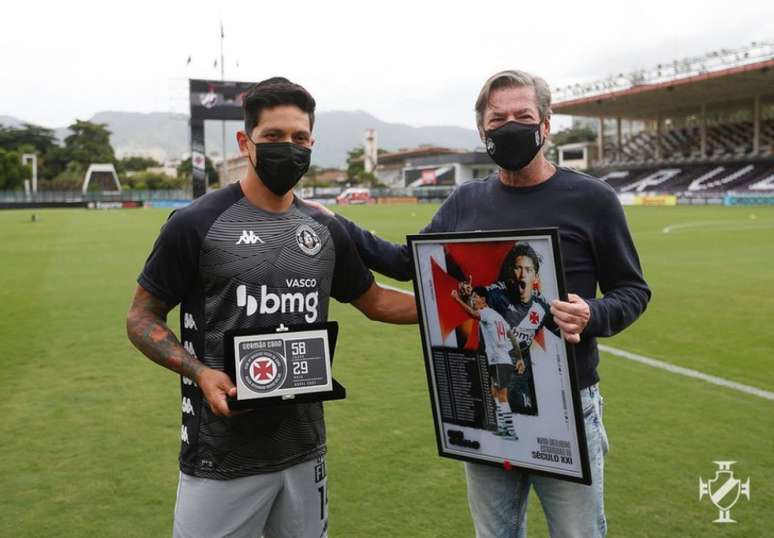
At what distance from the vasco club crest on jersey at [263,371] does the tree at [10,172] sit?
93310 millimetres

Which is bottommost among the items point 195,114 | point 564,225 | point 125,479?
point 125,479

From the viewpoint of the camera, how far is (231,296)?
2.62m

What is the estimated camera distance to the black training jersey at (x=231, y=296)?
2613mm

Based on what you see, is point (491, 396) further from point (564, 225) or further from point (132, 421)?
point (132, 421)

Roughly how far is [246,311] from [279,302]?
12cm

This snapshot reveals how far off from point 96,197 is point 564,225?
79150 mm

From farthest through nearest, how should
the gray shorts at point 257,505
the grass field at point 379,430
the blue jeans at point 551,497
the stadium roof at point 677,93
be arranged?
the stadium roof at point 677,93 < the grass field at point 379,430 < the blue jeans at point 551,497 < the gray shorts at point 257,505

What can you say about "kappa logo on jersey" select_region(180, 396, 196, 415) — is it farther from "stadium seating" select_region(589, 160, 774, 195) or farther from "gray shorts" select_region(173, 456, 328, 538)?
"stadium seating" select_region(589, 160, 774, 195)

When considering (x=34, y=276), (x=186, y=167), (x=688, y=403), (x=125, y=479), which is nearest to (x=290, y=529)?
(x=125, y=479)

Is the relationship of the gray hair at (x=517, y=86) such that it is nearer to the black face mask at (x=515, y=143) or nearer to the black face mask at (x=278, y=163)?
the black face mask at (x=515, y=143)

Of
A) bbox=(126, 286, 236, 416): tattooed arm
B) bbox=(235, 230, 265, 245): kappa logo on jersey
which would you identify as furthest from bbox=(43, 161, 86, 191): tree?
bbox=(235, 230, 265, 245): kappa logo on jersey

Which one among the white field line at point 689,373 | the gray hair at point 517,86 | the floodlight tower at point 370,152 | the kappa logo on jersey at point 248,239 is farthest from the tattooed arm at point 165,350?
the floodlight tower at point 370,152

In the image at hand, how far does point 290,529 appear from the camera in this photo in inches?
106

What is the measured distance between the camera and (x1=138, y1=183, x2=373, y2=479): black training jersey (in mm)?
2613
